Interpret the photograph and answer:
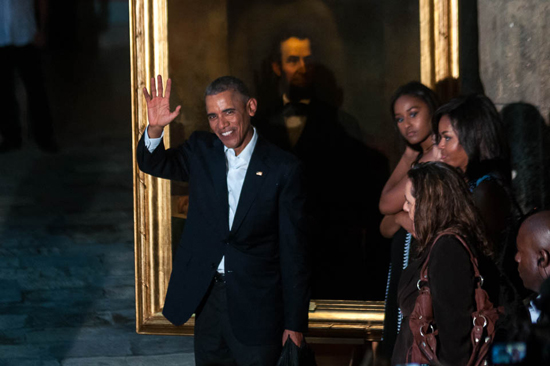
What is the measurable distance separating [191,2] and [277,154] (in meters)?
1.38

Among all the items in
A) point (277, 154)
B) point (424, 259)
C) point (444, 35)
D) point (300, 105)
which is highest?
point (444, 35)

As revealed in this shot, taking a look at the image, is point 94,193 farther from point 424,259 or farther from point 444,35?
point 424,259

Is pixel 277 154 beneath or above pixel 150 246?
above

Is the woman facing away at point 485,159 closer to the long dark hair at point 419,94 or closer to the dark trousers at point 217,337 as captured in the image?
the long dark hair at point 419,94

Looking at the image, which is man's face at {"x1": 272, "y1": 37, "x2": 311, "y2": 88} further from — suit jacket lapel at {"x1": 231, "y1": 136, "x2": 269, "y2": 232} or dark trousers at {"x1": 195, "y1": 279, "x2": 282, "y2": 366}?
dark trousers at {"x1": 195, "y1": 279, "x2": 282, "y2": 366}

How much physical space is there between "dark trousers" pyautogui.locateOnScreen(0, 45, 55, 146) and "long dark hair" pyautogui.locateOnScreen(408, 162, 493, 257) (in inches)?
123

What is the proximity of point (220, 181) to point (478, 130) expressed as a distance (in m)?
1.25

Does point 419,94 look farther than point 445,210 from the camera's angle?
Yes

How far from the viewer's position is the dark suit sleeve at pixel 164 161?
3.26 metres

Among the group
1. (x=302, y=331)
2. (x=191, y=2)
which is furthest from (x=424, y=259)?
(x=191, y=2)

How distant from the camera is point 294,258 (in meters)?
3.10

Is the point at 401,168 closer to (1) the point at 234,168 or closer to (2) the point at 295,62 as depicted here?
(2) the point at 295,62

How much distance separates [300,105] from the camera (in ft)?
13.3

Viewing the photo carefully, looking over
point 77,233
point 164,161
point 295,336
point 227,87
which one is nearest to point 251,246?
point 295,336
